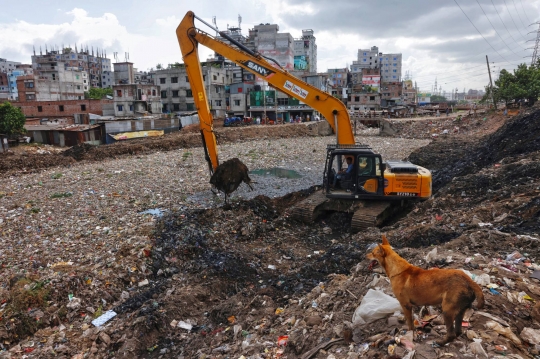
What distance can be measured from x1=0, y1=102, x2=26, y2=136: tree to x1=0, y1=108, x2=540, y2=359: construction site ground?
16431 millimetres

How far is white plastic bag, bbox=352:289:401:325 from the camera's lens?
368cm

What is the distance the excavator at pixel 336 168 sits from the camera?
8.36 meters

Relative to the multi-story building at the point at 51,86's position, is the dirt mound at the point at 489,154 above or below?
below

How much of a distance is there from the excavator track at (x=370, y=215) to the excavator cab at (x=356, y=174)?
264 mm

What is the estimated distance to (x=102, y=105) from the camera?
38.9 metres

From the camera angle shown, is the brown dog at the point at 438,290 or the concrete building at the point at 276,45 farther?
the concrete building at the point at 276,45

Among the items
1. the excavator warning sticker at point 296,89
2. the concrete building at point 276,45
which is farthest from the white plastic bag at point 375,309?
the concrete building at point 276,45

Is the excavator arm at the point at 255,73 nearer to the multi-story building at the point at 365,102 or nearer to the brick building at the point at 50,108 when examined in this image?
the brick building at the point at 50,108

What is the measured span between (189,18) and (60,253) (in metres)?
6.84

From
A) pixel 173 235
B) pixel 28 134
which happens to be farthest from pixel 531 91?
pixel 28 134

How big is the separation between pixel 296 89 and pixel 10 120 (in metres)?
23.7

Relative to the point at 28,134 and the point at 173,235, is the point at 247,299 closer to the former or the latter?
the point at 173,235

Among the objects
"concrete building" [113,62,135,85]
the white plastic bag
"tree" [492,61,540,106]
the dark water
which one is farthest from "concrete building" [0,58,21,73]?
the white plastic bag

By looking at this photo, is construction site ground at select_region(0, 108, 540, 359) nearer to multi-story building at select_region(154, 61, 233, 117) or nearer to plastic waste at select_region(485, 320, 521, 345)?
plastic waste at select_region(485, 320, 521, 345)
